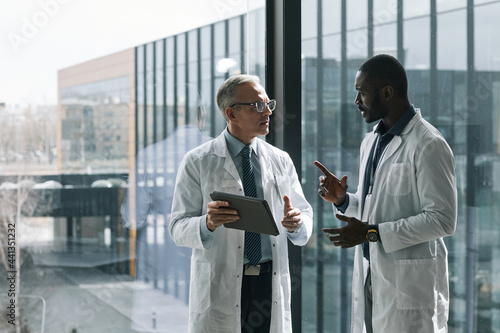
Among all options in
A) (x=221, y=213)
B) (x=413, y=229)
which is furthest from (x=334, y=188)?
(x=221, y=213)

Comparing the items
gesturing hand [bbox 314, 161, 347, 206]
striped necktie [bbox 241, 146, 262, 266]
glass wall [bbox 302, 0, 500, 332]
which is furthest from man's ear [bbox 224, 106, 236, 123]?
glass wall [bbox 302, 0, 500, 332]

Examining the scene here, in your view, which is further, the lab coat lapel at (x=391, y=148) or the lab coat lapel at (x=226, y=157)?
the lab coat lapel at (x=226, y=157)

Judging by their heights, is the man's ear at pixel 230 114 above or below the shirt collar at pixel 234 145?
above

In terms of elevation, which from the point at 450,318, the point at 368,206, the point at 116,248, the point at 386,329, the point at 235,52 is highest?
the point at 235,52

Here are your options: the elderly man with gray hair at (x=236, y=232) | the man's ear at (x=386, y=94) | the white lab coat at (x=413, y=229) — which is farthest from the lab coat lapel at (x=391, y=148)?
the elderly man with gray hair at (x=236, y=232)

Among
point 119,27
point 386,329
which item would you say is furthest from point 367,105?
point 119,27

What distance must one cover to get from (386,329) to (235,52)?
185cm

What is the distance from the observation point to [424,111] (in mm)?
2773

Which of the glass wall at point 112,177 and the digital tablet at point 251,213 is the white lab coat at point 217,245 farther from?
the glass wall at point 112,177

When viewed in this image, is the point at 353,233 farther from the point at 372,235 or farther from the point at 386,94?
the point at 386,94

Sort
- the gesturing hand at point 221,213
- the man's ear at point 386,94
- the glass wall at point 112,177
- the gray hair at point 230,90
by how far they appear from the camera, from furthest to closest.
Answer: the glass wall at point 112,177 → the gray hair at point 230,90 → the man's ear at point 386,94 → the gesturing hand at point 221,213

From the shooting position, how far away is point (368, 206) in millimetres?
2133

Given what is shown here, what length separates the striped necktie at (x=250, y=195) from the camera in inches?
86.1

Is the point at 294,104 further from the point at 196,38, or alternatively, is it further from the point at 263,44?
the point at 196,38
